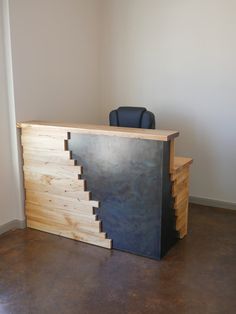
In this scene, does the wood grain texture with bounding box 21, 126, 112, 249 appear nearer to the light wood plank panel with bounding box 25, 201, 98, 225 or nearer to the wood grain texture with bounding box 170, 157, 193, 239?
the light wood plank panel with bounding box 25, 201, 98, 225

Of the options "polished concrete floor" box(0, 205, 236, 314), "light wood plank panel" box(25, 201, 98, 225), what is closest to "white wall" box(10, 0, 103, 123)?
"light wood plank panel" box(25, 201, 98, 225)

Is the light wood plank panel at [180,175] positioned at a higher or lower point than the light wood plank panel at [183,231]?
higher

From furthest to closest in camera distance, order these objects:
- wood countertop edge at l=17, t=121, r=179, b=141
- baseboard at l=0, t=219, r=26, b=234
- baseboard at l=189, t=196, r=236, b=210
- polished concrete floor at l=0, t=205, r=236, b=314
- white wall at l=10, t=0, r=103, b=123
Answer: baseboard at l=189, t=196, r=236, b=210
baseboard at l=0, t=219, r=26, b=234
white wall at l=10, t=0, r=103, b=123
wood countertop edge at l=17, t=121, r=179, b=141
polished concrete floor at l=0, t=205, r=236, b=314

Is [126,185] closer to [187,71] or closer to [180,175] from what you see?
[180,175]

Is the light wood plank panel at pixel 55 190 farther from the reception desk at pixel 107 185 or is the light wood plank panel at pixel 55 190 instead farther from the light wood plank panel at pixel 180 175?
the light wood plank panel at pixel 180 175

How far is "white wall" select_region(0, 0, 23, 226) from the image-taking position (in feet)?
10.0

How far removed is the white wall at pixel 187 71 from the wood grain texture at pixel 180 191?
2.86 feet

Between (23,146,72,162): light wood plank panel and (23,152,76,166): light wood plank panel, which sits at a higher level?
(23,146,72,162): light wood plank panel

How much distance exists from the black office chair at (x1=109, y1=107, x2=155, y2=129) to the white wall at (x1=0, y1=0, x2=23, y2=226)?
104 centimetres

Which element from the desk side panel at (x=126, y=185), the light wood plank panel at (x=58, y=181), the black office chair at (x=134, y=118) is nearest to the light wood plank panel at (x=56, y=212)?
the desk side panel at (x=126, y=185)

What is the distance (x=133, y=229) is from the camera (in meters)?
2.79

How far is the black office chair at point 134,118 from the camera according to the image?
10.8 ft

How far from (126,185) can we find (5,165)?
3.98 feet

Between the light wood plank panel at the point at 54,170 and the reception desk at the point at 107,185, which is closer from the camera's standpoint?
the reception desk at the point at 107,185
